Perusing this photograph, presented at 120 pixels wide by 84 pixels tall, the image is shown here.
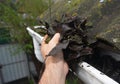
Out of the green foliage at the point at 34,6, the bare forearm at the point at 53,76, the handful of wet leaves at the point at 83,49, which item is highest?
the green foliage at the point at 34,6

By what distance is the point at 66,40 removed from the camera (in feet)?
4.47

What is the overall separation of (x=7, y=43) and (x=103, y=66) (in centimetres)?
731

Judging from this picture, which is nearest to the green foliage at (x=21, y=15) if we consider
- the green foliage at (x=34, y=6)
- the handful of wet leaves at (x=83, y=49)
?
the green foliage at (x=34, y=6)

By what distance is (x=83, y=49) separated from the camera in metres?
1.34

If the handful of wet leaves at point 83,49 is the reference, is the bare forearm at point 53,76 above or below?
below

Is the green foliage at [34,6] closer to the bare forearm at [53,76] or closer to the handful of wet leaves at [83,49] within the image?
the handful of wet leaves at [83,49]

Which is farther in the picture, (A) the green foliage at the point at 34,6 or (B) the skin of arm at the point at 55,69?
(A) the green foliage at the point at 34,6

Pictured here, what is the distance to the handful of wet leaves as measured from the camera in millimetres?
1324

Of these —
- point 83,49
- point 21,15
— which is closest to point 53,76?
point 83,49

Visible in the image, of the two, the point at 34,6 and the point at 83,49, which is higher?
the point at 34,6

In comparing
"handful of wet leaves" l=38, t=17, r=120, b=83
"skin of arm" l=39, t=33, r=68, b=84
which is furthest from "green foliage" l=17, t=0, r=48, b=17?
"skin of arm" l=39, t=33, r=68, b=84

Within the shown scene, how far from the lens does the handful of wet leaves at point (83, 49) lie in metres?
1.32

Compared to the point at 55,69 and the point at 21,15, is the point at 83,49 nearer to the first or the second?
the point at 55,69

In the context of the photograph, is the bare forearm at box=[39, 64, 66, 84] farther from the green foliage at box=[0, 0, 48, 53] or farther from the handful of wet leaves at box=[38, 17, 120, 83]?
the green foliage at box=[0, 0, 48, 53]
